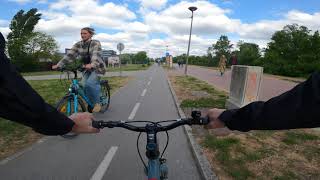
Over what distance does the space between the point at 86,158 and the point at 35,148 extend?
1157 mm

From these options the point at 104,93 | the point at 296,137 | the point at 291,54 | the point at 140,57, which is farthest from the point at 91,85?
the point at 140,57

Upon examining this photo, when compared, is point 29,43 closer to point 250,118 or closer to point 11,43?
point 11,43

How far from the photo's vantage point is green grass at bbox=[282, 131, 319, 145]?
20.8ft

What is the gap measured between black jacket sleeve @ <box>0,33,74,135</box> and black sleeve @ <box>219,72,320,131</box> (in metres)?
1.00

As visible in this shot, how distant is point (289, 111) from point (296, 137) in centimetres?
563

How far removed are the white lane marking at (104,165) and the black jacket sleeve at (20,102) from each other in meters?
3.08

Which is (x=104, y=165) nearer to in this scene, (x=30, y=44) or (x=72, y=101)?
(x=72, y=101)

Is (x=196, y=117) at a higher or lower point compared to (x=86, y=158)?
higher

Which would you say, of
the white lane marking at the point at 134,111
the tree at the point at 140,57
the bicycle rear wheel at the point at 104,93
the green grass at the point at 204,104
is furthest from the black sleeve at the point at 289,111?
the tree at the point at 140,57

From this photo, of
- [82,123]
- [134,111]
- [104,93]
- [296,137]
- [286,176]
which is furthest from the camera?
[134,111]

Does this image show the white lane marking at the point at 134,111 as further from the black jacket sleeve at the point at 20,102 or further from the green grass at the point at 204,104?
the black jacket sleeve at the point at 20,102

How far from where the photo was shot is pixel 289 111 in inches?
61.7

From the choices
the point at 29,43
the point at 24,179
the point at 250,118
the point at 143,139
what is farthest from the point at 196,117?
the point at 29,43

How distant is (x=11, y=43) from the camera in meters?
55.2
